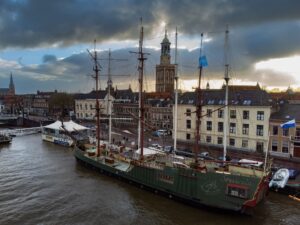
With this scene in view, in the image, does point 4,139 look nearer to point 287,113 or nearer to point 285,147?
point 285,147

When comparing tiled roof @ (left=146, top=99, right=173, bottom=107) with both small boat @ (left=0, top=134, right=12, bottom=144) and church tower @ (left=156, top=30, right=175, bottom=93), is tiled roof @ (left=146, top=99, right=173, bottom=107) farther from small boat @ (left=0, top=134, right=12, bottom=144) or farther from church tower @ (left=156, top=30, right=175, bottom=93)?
small boat @ (left=0, top=134, right=12, bottom=144)

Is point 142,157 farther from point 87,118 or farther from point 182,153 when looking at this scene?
point 87,118

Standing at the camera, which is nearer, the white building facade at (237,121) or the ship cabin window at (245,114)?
the white building facade at (237,121)

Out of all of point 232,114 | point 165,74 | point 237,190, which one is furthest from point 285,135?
point 165,74

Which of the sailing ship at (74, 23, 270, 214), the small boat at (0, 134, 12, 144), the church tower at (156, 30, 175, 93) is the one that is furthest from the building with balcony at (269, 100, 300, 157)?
the church tower at (156, 30, 175, 93)

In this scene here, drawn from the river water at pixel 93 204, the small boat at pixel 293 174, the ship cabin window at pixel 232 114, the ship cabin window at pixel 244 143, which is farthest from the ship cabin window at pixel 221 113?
the river water at pixel 93 204

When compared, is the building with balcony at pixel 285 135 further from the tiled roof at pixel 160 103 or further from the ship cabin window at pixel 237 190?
the tiled roof at pixel 160 103

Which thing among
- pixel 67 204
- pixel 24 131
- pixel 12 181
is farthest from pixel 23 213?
pixel 24 131
